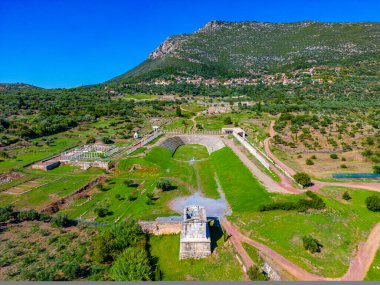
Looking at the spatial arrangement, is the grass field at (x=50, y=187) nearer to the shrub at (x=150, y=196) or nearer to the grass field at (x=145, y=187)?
the grass field at (x=145, y=187)

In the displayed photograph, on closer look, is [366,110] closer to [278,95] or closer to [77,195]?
[278,95]

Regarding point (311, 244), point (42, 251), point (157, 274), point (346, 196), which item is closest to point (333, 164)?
point (346, 196)

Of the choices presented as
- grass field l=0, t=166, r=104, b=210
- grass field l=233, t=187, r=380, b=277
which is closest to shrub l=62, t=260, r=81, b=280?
grass field l=0, t=166, r=104, b=210

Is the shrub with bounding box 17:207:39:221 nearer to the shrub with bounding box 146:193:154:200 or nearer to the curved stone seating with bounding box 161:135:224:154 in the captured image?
the shrub with bounding box 146:193:154:200

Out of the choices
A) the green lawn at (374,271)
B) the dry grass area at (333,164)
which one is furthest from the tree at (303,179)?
the green lawn at (374,271)

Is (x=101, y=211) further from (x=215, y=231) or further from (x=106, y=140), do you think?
(x=106, y=140)

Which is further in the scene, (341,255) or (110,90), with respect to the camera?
(110,90)

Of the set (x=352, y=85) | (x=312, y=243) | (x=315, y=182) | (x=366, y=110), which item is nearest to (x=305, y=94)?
(x=352, y=85)
